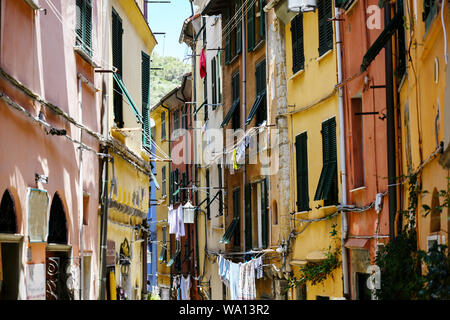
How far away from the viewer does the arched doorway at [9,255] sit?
1203cm

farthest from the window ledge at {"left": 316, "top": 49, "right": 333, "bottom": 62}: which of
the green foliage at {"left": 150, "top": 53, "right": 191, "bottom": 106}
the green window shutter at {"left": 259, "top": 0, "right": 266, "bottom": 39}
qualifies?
the green foliage at {"left": 150, "top": 53, "right": 191, "bottom": 106}

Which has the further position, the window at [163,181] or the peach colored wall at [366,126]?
the window at [163,181]

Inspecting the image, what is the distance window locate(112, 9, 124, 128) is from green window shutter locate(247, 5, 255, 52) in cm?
472

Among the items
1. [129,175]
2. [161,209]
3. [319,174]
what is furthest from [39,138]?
[161,209]

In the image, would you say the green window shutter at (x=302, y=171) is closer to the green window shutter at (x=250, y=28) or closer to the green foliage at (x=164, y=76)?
the green window shutter at (x=250, y=28)

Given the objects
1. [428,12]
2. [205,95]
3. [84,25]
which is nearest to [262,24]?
[84,25]

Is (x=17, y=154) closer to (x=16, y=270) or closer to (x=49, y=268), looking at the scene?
(x=16, y=270)

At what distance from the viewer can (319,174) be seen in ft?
64.0

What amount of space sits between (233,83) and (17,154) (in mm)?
16932

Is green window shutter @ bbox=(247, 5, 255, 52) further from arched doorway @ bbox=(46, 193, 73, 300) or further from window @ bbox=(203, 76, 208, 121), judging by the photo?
arched doorway @ bbox=(46, 193, 73, 300)

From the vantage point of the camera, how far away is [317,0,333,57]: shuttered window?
19.1 metres

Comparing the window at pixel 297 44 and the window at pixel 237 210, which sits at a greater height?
the window at pixel 297 44

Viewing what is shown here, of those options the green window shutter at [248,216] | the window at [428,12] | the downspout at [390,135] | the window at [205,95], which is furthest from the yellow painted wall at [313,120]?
the window at [205,95]

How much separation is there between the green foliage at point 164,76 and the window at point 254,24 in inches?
2270
